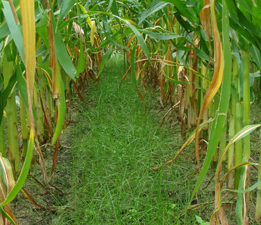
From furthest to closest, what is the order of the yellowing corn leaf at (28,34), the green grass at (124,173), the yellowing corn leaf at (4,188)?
the green grass at (124,173), the yellowing corn leaf at (4,188), the yellowing corn leaf at (28,34)

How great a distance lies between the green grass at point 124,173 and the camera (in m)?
0.77

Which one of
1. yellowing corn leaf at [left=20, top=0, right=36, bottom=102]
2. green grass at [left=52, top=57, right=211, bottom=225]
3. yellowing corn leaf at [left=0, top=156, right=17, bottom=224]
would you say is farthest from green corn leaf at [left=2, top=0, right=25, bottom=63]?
green grass at [left=52, top=57, right=211, bottom=225]

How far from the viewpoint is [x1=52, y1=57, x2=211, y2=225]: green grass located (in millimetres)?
771

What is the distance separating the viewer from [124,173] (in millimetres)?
954

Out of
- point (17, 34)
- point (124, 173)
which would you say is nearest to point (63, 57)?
point (17, 34)

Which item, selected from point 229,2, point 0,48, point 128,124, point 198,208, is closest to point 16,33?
point 0,48

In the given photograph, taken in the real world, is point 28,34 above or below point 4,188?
above

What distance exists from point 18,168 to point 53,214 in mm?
144

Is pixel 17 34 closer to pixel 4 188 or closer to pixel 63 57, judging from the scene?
pixel 63 57

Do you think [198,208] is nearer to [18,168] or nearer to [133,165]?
[133,165]

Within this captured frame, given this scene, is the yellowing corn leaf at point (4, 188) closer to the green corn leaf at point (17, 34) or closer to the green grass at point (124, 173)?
the green corn leaf at point (17, 34)

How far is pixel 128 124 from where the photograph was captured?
1.42 m

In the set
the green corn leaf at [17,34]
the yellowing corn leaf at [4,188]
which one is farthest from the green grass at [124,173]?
the green corn leaf at [17,34]

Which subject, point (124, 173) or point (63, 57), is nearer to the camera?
point (63, 57)
